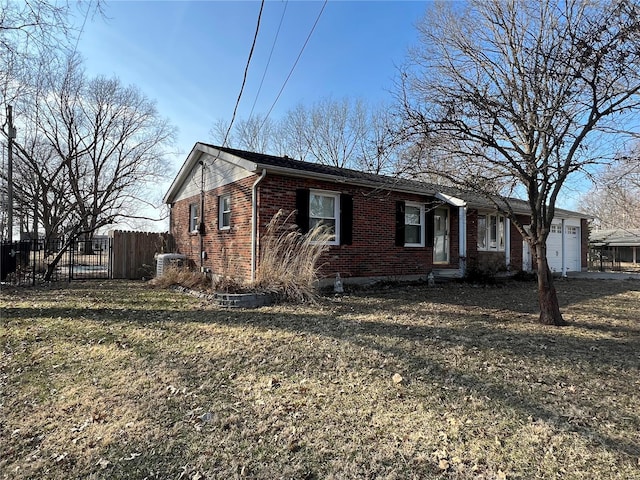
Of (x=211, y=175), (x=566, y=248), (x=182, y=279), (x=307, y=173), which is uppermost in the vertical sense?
(x=211, y=175)

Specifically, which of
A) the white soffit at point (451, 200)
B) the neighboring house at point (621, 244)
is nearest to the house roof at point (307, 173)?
the white soffit at point (451, 200)

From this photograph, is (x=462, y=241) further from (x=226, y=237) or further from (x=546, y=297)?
(x=226, y=237)

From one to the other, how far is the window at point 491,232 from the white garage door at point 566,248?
373cm

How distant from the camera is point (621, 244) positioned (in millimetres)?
30078

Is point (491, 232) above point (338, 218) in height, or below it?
below

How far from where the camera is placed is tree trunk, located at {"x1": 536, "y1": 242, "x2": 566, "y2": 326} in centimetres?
612

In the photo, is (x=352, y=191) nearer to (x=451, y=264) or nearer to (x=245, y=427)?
(x=451, y=264)

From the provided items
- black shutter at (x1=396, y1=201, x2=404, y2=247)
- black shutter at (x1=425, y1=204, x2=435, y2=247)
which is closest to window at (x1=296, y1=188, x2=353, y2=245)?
black shutter at (x1=396, y1=201, x2=404, y2=247)

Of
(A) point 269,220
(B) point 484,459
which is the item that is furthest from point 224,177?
(B) point 484,459

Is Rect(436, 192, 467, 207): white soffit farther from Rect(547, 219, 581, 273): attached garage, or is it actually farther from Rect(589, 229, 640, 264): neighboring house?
Rect(589, 229, 640, 264): neighboring house

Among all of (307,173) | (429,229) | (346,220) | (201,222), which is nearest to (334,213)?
(346,220)

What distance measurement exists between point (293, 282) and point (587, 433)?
5667mm

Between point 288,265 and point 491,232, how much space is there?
10.4m

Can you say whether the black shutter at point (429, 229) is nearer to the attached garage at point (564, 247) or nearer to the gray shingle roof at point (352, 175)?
the gray shingle roof at point (352, 175)
